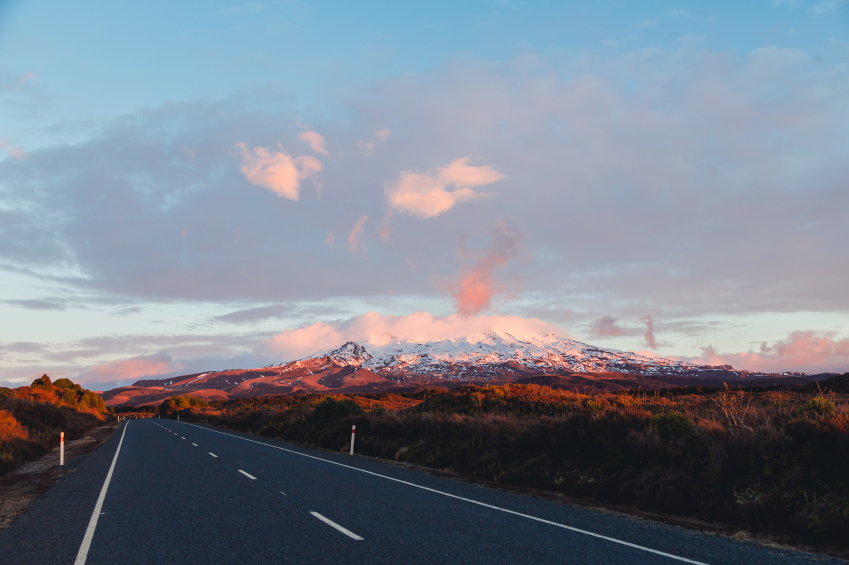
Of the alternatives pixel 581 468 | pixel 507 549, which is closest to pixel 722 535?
pixel 507 549

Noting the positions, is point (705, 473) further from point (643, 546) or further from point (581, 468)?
point (643, 546)

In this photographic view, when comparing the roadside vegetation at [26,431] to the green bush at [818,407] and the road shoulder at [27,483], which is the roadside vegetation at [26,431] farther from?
the green bush at [818,407]

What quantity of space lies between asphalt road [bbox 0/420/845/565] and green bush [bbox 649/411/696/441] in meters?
3.86

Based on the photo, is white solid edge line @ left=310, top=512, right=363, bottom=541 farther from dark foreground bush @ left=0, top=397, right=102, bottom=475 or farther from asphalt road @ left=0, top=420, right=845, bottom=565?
dark foreground bush @ left=0, top=397, right=102, bottom=475

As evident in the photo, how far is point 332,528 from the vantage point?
7.97 m

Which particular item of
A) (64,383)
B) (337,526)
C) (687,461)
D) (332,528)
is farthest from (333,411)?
(64,383)

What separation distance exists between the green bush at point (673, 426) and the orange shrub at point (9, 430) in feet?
80.7

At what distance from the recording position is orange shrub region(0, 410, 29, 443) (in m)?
21.0

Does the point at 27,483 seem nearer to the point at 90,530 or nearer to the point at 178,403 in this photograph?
the point at 90,530

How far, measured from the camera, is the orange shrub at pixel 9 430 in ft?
69.0

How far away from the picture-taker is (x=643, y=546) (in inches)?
291

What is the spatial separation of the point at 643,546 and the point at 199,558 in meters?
6.29

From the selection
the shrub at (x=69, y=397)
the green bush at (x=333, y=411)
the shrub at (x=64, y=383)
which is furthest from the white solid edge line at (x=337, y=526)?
the shrub at (x=64, y=383)

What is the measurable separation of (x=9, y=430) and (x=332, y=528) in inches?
877
